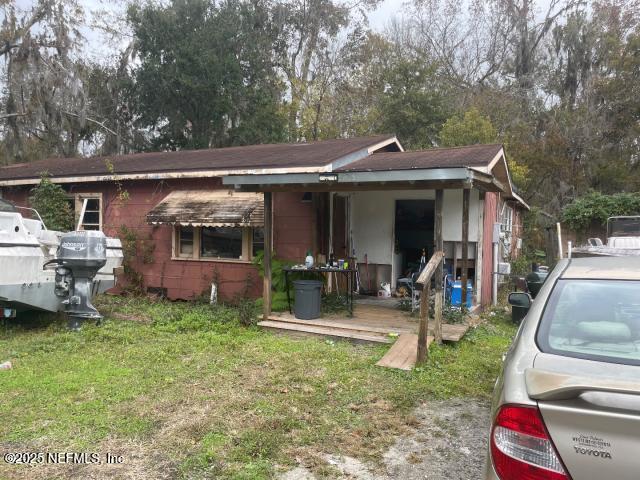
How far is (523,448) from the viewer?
173cm

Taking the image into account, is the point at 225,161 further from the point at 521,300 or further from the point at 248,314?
the point at 521,300

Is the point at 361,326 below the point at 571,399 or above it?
below

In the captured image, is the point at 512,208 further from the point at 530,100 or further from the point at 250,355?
the point at 530,100

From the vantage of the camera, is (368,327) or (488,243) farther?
(488,243)

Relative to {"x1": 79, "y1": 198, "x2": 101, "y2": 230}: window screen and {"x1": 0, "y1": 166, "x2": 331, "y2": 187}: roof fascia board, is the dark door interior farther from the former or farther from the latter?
{"x1": 79, "y1": 198, "x2": 101, "y2": 230}: window screen

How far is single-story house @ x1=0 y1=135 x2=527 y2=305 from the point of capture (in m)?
8.49

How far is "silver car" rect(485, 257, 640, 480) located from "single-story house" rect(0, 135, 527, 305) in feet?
15.8

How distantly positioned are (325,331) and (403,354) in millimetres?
1530

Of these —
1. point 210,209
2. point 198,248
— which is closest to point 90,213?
point 198,248

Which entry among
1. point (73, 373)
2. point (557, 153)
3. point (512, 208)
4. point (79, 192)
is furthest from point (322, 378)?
point (557, 153)

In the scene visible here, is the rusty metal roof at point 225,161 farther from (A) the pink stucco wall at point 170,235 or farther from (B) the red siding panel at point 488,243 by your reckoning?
(B) the red siding panel at point 488,243

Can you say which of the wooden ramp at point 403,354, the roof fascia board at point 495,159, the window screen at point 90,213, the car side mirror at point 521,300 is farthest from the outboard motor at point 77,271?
the roof fascia board at point 495,159

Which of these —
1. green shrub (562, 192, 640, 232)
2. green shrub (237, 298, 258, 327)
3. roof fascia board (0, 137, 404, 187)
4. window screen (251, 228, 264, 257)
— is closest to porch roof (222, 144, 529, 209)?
roof fascia board (0, 137, 404, 187)

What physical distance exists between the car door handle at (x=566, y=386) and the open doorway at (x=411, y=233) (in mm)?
7734
